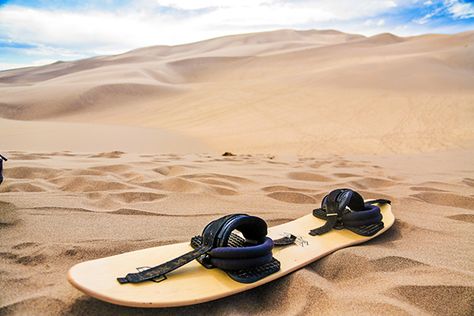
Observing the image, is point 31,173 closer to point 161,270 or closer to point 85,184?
point 85,184

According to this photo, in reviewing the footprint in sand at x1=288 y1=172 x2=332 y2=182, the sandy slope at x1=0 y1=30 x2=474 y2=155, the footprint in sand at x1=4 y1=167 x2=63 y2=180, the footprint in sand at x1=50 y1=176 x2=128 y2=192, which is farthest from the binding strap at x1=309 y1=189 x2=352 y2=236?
the sandy slope at x1=0 y1=30 x2=474 y2=155

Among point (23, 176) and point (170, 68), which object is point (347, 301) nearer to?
point (23, 176)

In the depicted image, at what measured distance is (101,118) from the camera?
14.4 metres

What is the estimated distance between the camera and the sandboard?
1372 mm

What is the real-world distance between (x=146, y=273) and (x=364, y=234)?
121 centimetres

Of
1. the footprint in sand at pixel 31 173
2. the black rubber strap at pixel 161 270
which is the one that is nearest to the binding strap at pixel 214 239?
the black rubber strap at pixel 161 270

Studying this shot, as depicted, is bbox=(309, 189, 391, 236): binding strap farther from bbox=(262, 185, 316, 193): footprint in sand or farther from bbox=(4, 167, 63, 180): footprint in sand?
bbox=(4, 167, 63, 180): footprint in sand

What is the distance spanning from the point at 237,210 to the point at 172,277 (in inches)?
47.1

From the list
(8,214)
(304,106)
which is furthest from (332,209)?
(304,106)

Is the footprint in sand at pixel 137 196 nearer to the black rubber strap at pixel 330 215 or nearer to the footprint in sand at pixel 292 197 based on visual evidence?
the footprint in sand at pixel 292 197

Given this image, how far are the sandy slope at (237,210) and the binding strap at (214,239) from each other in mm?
145

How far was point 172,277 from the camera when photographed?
1550 mm

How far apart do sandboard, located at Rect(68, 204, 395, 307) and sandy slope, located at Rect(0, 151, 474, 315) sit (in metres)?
0.05

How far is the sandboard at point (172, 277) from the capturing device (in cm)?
137
